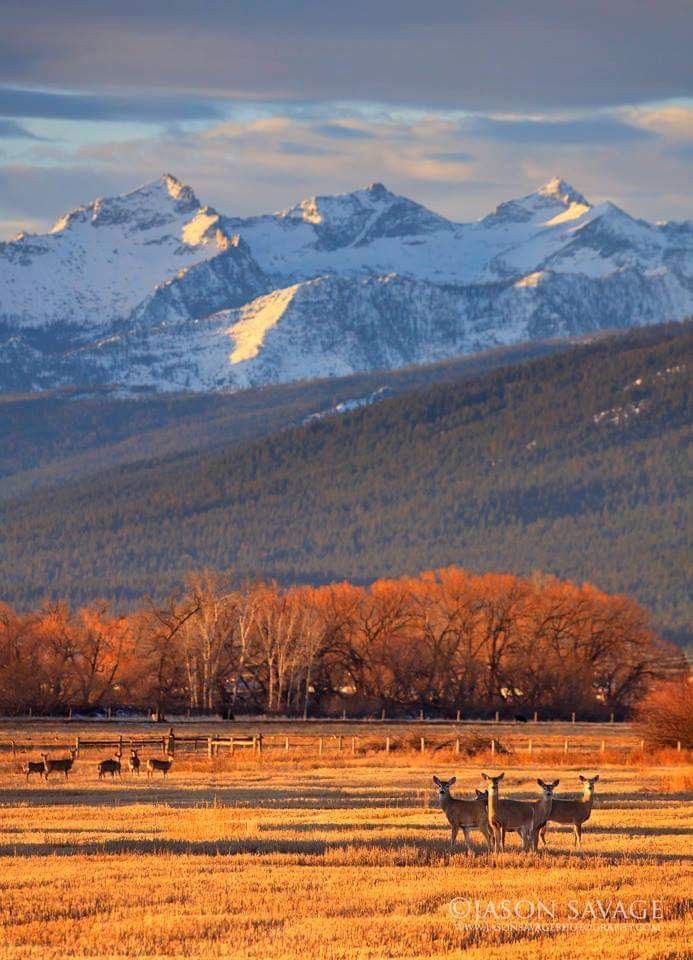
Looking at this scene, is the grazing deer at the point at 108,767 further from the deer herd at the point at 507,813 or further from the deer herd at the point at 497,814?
the deer herd at the point at 497,814

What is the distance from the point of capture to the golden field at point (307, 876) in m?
24.4

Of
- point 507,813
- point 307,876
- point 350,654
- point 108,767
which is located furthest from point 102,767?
point 350,654

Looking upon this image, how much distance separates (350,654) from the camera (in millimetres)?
111938

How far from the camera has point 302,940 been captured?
24.3 m

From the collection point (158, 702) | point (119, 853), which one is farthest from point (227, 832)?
point (158, 702)

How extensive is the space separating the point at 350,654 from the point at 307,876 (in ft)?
270

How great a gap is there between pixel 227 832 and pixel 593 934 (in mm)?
12877

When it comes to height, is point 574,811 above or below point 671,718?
above

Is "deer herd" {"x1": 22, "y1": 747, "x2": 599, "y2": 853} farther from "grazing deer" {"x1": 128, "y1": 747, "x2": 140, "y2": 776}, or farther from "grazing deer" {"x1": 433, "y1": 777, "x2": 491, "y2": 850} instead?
"grazing deer" {"x1": 128, "y1": 747, "x2": 140, "y2": 776}

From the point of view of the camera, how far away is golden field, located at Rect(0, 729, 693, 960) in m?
24.4

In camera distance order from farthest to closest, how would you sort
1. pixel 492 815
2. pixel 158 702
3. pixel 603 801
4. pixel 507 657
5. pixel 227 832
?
pixel 507 657 < pixel 158 702 < pixel 603 801 < pixel 227 832 < pixel 492 815

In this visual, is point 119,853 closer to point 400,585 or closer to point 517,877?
point 517,877

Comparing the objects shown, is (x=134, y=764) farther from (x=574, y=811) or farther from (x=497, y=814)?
(x=497, y=814)

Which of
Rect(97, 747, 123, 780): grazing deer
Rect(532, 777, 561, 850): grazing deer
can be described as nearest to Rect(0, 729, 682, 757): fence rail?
Rect(97, 747, 123, 780): grazing deer
